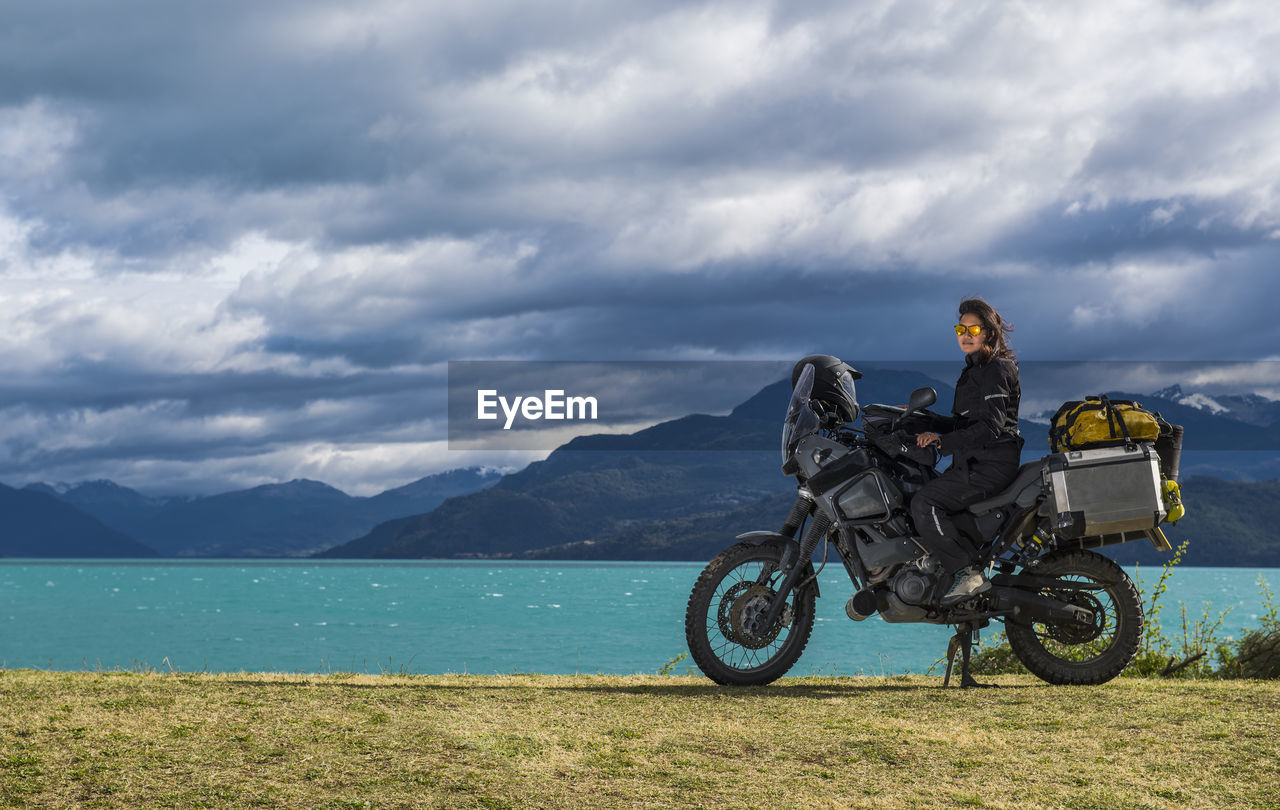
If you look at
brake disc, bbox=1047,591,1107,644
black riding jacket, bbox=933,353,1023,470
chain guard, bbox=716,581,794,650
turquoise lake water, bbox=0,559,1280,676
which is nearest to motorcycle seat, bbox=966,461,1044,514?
black riding jacket, bbox=933,353,1023,470

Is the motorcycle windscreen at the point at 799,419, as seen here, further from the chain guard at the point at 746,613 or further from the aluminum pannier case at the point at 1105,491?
the aluminum pannier case at the point at 1105,491

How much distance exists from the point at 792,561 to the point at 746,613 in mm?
524

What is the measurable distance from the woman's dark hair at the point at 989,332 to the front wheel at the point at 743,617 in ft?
6.75

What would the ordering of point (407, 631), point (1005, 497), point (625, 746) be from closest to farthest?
1. point (625, 746)
2. point (1005, 497)
3. point (407, 631)

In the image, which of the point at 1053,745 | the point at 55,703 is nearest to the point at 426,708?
the point at 55,703

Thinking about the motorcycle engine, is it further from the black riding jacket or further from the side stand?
the black riding jacket

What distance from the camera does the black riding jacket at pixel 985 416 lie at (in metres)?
8.32

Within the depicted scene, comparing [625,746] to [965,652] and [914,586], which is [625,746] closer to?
[914,586]

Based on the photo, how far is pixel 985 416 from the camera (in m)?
8.31

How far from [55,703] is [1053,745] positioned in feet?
19.5

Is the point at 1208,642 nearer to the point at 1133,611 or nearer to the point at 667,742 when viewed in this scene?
the point at 1133,611

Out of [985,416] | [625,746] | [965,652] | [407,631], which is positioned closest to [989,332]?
[985,416]

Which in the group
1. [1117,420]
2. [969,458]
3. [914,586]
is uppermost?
[1117,420]

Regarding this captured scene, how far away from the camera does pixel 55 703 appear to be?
288 inches
